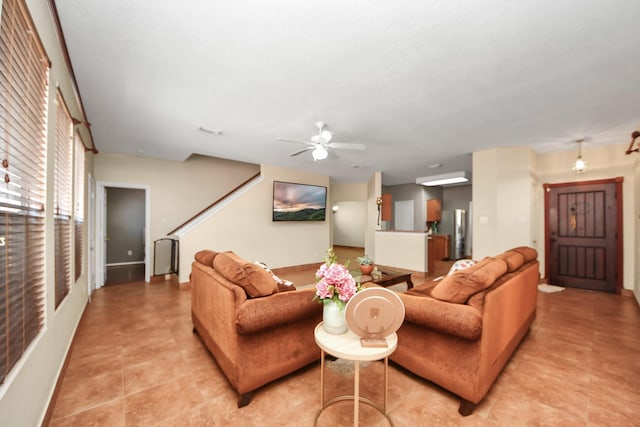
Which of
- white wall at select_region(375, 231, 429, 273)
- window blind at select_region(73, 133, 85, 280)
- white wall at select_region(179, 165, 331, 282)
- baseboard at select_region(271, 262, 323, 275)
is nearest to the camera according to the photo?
window blind at select_region(73, 133, 85, 280)

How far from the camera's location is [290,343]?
195cm

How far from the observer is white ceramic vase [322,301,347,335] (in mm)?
1577

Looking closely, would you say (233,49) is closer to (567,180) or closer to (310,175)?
(310,175)

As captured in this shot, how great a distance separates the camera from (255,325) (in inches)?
66.4

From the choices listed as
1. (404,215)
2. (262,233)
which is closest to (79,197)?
(262,233)

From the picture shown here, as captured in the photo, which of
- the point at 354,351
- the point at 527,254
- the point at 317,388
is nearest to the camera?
the point at 354,351

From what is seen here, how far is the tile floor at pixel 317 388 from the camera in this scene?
5.44ft

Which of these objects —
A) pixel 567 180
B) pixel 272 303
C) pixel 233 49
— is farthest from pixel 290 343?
pixel 567 180

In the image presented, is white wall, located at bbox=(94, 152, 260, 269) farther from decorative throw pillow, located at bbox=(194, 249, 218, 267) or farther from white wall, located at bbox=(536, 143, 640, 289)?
white wall, located at bbox=(536, 143, 640, 289)

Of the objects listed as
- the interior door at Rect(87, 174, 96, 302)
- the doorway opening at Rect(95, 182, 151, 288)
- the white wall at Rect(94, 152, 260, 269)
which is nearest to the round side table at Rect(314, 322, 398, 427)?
the interior door at Rect(87, 174, 96, 302)

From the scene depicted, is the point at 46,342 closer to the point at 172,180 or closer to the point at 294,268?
the point at 172,180

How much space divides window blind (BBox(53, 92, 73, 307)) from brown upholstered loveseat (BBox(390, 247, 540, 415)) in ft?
8.75

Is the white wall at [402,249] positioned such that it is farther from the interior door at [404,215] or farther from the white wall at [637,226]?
the interior door at [404,215]

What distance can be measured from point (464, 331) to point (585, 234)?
16.3 ft
